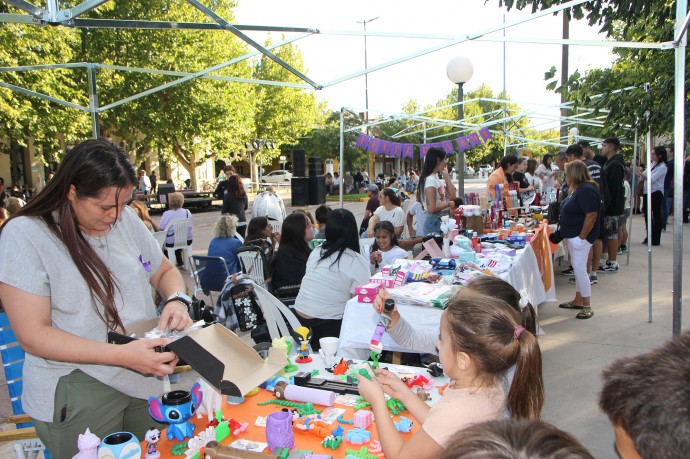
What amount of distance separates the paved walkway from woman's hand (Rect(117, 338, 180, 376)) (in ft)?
6.24

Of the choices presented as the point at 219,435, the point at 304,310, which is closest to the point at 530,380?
the point at 219,435

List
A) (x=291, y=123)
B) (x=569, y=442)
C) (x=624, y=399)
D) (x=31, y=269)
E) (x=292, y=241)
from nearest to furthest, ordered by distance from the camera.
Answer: (x=569, y=442) → (x=624, y=399) → (x=31, y=269) → (x=292, y=241) → (x=291, y=123)

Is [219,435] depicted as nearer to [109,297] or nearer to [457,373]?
[109,297]

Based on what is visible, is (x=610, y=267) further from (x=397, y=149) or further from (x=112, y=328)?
(x=112, y=328)

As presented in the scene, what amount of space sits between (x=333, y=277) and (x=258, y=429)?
6.19ft

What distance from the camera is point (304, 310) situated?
12.3 ft

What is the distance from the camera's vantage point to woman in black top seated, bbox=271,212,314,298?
430 cm

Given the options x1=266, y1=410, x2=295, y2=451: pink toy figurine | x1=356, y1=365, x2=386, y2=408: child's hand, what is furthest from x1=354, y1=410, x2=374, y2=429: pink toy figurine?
x1=266, y1=410, x2=295, y2=451: pink toy figurine

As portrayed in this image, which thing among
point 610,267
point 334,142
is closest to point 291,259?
point 610,267

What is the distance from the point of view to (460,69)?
26.0 feet

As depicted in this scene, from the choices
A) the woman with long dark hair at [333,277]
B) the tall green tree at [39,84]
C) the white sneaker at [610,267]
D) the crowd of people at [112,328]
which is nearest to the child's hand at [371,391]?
the crowd of people at [112,328]

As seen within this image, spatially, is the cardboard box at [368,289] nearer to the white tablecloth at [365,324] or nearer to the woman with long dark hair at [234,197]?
the white tablecloth at [365,324]

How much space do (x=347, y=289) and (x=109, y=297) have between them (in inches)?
83.1

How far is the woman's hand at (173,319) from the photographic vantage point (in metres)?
1.78
